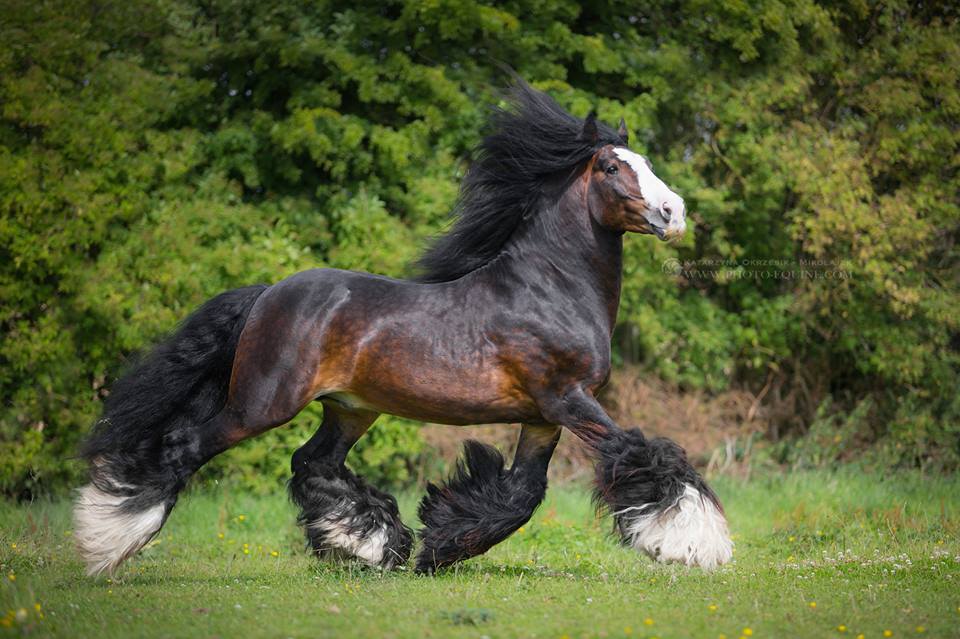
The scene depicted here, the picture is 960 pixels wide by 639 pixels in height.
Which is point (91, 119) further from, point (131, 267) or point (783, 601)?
point (783, 601)

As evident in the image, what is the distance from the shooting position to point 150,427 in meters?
6.36

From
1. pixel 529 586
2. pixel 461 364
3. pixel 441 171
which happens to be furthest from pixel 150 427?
pixel 441 171

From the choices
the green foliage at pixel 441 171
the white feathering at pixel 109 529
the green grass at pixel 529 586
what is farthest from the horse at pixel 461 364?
the green foliage at pixel 441 171

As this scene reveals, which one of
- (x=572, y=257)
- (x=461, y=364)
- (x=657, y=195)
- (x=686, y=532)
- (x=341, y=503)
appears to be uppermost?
(x=657, y=195)

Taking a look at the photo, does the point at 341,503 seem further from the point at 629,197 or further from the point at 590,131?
the point at 590,131

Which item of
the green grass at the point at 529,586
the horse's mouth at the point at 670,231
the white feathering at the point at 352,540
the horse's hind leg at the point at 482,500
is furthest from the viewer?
the white feathering at the point at 352,540

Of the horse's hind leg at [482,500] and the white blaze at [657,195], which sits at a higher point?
the white blaze at [657,195]

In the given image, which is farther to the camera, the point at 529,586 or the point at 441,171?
the point at 441,171

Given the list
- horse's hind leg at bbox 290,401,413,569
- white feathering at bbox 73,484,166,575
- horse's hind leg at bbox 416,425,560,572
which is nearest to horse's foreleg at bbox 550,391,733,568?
horse's hind leg at bbox 416,425,560,572

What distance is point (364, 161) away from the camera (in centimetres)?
1195

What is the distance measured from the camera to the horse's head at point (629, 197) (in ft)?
19.2

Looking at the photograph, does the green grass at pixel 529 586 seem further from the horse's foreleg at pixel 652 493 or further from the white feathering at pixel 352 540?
the horse's foreleg at pixel 652 493

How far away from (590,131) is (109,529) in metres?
3.65

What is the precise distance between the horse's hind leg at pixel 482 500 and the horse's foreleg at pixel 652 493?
0.45m
